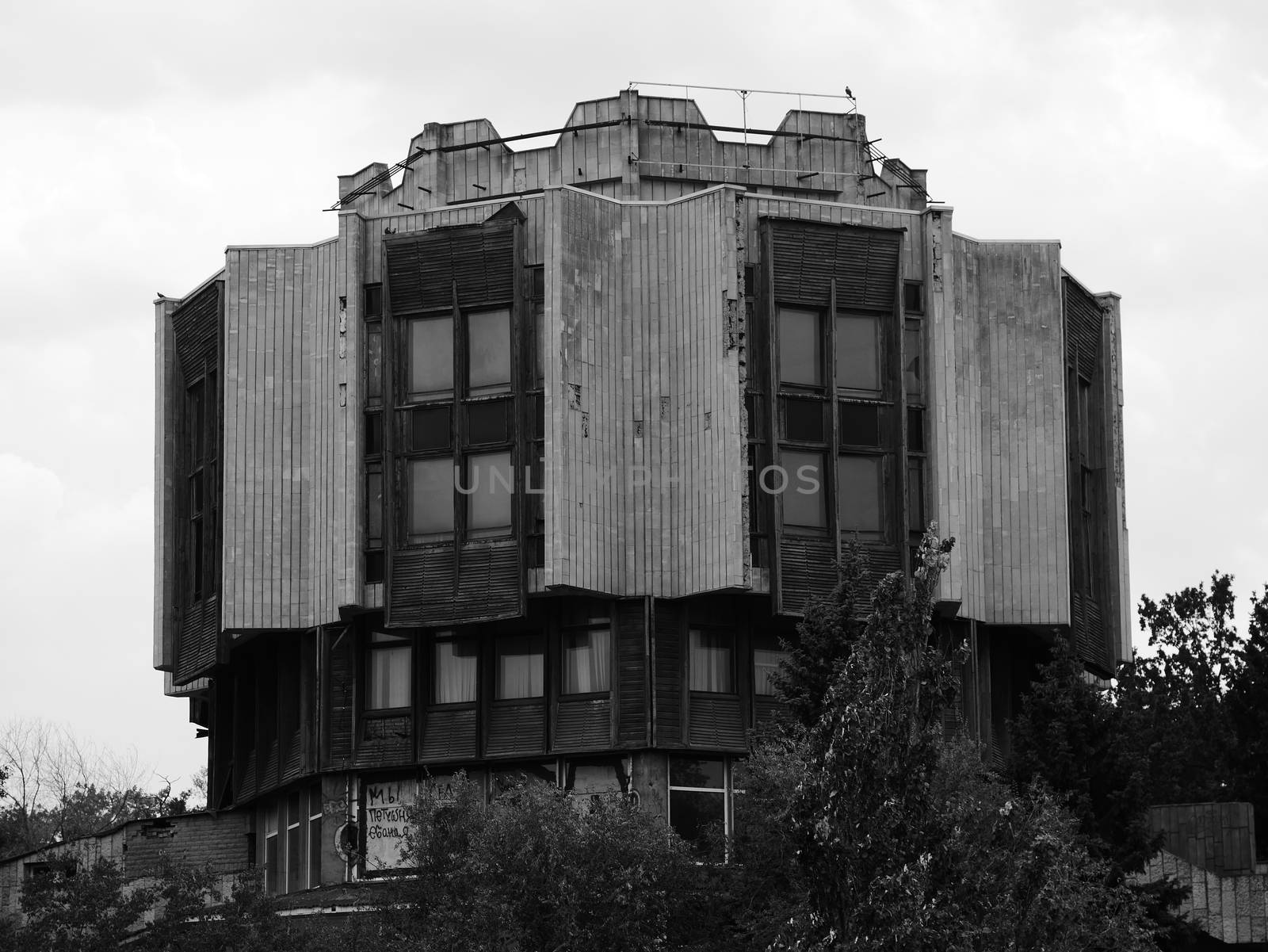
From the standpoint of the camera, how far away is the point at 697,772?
64125 mm

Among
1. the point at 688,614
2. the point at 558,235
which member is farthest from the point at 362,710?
the point at 558,235

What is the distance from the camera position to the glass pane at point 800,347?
65.6 metres

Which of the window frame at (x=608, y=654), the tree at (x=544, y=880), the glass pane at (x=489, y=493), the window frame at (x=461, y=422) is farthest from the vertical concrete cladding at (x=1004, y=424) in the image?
the tree at (x=544, y=880)

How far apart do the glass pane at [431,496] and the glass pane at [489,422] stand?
3.22 ft

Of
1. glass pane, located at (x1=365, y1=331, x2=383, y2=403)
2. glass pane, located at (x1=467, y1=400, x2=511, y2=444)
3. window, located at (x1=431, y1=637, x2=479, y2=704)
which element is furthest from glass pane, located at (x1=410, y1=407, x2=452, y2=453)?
window, located at (x1=431, y1=637, x2=479, y2=704)

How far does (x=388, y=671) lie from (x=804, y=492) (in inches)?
490

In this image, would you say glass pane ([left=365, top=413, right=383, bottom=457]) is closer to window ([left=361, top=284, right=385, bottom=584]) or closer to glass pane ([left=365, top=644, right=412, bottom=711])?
window ([left=361, top=284, right=385, bottom=584])

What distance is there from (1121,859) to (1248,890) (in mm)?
14787

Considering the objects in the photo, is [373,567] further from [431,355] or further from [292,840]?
[292,840]

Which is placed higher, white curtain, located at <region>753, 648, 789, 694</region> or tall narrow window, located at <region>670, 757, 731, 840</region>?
white curtain, located at <region>753, 648, 789, 694</region>

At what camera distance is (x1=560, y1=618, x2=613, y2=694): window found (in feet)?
212

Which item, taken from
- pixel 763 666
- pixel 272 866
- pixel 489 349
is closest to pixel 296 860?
pixel 272 866

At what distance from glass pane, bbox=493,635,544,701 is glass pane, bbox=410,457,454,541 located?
11.7ft

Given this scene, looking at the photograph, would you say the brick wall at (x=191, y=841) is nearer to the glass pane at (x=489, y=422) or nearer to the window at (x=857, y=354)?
the glass pane at (x=489, y=422)
